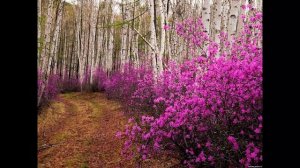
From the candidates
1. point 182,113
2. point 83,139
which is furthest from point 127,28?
point 182,113

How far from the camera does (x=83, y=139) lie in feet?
27.3

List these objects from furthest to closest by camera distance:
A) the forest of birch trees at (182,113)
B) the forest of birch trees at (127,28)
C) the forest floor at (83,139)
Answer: the forest of birch trees at (127,28) < the forest floor at (83,139) < the forest of birch trees at (182,113)

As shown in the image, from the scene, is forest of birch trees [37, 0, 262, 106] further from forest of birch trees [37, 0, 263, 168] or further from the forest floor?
the forest floor

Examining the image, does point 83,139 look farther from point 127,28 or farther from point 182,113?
point 127,28

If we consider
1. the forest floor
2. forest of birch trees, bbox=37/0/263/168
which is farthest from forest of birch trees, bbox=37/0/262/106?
the forest floor

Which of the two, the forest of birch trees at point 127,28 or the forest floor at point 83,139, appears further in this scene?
the forest of birch trees at point 127,28

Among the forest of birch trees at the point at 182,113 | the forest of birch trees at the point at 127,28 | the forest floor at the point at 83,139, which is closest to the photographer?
the forest of birch trees at the point at 182,113

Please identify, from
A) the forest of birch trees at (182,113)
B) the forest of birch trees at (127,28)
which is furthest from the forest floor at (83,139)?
the forest of birch trees at (127,28)

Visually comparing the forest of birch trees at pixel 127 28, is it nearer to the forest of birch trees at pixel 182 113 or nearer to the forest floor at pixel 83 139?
the forest of birch trees at pixel 182 113

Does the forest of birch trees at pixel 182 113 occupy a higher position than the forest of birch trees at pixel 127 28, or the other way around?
the forest of birch trees at pixel 127 28

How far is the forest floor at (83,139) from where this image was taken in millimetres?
6484

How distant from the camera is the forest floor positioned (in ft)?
21.3

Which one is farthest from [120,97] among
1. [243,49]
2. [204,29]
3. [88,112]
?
[243,49]

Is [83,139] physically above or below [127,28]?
below
